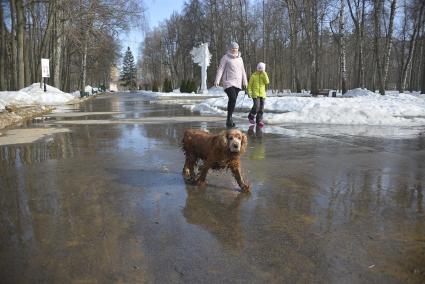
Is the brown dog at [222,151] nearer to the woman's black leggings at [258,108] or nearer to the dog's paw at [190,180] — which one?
the dog's paw at [190,180]

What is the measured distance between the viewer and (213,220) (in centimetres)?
370

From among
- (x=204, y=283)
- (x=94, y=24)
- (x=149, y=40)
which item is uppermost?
(x=149, y=40)

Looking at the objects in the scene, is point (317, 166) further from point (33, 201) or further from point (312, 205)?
point (33, 201)

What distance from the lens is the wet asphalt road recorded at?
270 centimetres

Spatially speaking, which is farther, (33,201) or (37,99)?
(37,99)

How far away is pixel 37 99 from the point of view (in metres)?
24.6

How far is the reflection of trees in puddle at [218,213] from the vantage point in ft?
10.8

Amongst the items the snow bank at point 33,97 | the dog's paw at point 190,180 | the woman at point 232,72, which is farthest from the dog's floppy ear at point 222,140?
the snow bank at point 33,97

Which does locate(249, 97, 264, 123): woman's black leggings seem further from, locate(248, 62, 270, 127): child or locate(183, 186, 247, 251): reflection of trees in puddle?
locate(183, 186, 247, 251): reflection of trees in puddle

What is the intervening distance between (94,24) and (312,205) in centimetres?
3022

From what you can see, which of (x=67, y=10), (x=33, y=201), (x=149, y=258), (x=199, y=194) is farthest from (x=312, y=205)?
(x=67, y=10)

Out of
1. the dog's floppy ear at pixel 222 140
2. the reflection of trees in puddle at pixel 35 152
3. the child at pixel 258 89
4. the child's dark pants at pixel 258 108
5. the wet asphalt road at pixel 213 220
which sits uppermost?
the child at pixel 258 89

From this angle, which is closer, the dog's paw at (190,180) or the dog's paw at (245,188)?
the dog's paw at (245,188)

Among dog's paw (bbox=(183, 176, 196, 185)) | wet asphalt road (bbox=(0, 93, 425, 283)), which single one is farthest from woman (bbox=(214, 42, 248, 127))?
dog's paw (bbox=(183, 176, 196, 185))
